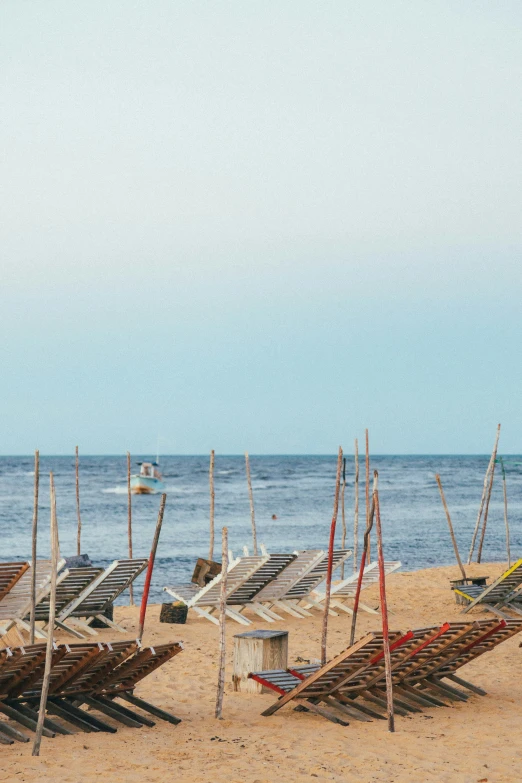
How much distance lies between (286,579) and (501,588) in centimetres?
288

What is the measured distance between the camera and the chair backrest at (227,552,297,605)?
12.4 m

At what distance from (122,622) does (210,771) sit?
6.55m

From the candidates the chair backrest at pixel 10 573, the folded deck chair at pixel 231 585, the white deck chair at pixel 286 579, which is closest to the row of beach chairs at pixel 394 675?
the chair backrest at pixel 10 573

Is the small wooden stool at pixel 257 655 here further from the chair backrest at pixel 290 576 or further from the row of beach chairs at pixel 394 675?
the chair backrest at pixel 290 576

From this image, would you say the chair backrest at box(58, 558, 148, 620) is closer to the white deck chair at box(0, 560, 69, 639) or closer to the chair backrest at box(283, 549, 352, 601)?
the white deck chair at box(0, 560, 69, 639)

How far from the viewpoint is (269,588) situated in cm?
1293

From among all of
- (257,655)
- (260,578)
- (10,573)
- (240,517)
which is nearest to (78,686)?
(257,655)

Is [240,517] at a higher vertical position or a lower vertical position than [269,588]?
lower

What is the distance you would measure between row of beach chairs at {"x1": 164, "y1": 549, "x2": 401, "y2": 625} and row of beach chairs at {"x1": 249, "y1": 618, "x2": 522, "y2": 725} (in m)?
3.59

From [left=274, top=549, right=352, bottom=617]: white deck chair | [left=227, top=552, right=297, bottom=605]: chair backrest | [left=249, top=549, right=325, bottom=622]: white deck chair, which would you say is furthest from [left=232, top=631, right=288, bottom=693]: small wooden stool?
[left=274, top=549, right=352, bottom=617]: white deck chair

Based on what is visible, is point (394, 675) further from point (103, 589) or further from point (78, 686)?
point (103, 589)

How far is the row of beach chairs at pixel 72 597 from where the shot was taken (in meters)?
10.6

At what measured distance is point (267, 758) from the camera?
22.1ft

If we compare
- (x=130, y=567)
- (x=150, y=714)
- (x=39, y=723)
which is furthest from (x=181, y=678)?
(x=39, y=723)
